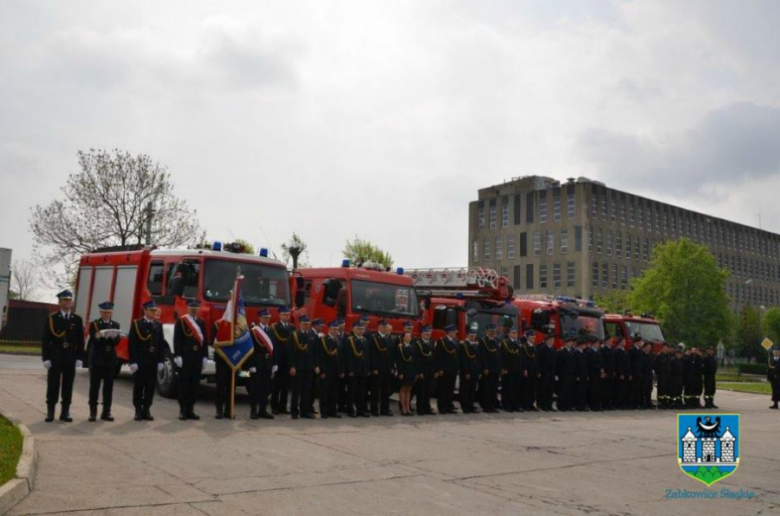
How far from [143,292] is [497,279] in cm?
842

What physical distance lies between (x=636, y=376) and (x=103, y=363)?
1321cm

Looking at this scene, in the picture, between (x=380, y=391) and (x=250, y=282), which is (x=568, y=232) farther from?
(x=250, y=282)

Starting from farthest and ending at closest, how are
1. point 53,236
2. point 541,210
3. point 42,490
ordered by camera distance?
point 541,210 → point 53,236 → point 42,490

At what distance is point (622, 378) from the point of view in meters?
19.3

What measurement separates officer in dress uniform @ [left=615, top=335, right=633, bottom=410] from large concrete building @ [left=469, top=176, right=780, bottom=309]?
180 ft

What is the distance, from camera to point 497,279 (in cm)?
1945

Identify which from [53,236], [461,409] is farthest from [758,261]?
[461,409]

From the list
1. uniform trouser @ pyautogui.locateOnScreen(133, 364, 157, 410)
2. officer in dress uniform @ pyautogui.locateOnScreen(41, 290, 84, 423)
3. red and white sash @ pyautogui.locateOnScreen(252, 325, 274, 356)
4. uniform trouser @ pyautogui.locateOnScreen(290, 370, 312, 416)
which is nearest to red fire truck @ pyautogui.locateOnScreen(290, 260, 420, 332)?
uniform trouser @ pyautogui.locateOnScreen(290, 370, 312, 416)

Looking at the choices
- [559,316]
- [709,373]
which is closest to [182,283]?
[559,316]

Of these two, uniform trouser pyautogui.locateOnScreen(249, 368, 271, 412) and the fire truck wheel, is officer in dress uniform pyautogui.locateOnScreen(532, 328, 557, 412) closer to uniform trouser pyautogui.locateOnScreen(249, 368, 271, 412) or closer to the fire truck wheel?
uniform trouser pyautogui.locateOnScreen(249, 368, 271, 412)

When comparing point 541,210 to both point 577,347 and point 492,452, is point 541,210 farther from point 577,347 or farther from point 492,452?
point 492,452

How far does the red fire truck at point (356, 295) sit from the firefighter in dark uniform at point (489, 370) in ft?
5.84

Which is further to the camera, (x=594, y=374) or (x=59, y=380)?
(x=594, y=374)

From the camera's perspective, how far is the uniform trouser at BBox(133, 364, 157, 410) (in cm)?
1173
